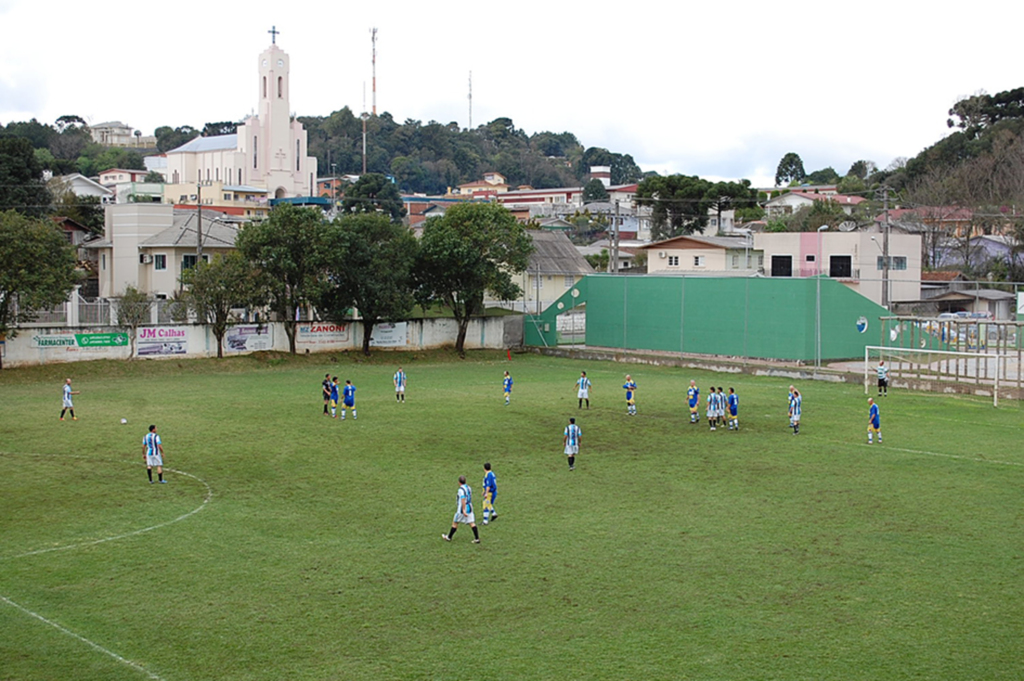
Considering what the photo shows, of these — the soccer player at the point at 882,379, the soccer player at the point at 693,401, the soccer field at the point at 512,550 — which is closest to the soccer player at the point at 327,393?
the soccer field at the point at 512,550

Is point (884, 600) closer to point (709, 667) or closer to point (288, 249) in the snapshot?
point (709, 667)

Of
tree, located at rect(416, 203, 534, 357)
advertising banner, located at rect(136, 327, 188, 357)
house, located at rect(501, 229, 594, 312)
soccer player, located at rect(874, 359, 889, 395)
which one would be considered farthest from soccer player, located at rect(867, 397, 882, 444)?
house, located at rect(501, 229, 594, 312)

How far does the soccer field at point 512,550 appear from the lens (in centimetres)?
1291

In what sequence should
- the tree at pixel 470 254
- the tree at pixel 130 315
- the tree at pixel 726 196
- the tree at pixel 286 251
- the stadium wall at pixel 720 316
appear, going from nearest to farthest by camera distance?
the tree at pixel 130 315, the stadium wall at pixel 720 316, the tree at pixel 286 251, the tree at pixel 470 254, the tree at pixel 726 196

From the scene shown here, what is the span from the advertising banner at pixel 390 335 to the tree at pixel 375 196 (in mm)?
71770

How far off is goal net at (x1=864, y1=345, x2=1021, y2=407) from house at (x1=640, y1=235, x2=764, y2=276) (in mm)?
31471

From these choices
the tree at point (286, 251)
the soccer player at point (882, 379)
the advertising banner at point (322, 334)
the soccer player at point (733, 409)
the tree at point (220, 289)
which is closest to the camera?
the soccer player at point (733, 409)

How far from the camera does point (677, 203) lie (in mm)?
97938

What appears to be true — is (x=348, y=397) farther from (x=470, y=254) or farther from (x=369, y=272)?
(x=470, y=254)

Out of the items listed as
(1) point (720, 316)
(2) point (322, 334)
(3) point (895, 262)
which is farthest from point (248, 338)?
(3) point (895, 262)

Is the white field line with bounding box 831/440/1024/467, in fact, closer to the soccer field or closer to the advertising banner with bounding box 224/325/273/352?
the soccer field

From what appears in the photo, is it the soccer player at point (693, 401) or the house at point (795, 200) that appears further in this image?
the house at point (795, 200)

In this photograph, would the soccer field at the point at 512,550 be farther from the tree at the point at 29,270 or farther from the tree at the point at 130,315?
the tree at the point at 130,315

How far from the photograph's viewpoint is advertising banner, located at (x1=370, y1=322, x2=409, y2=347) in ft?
179
